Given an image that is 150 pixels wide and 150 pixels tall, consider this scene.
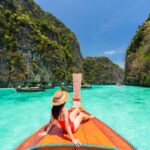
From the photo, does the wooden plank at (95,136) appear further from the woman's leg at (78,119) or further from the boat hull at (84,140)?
the woman's leg at (78,119)

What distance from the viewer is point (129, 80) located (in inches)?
2470

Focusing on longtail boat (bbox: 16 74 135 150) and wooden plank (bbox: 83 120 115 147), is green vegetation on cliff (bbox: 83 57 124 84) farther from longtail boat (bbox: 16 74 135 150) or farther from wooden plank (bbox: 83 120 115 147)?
longtail boat (bbox: 16 74 135 150)

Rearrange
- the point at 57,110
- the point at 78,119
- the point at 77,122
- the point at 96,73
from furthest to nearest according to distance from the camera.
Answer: the point at 96,73
the point at 78,119
the point at 77,122
the point at 57,110

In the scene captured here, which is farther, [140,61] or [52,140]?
[140,61]

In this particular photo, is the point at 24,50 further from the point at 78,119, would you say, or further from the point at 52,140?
the point at 52,140

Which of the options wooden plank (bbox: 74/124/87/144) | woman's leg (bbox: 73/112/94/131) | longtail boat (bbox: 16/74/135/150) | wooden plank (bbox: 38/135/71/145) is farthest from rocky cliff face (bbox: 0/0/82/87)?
wooden plank (bbox: 38/135/71/145)

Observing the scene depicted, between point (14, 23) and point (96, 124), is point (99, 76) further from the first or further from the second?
point (96, 124)

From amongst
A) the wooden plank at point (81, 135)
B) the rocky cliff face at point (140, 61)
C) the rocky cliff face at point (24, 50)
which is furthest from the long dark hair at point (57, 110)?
the rocky cliff face at point (24, 50)

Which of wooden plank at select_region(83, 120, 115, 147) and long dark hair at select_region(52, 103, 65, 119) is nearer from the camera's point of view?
wooden plank at select_region(83, 120, 115, 147)

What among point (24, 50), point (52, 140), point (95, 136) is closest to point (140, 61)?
point (24, 50)

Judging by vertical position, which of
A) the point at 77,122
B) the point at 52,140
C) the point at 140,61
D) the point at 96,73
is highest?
the point at 140,61

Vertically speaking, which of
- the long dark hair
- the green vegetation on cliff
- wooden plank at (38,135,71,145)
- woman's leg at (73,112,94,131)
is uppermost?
the green vegetation on cliff

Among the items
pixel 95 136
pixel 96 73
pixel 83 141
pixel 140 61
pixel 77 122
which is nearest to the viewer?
pixel 83 141

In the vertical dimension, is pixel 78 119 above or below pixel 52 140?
above
